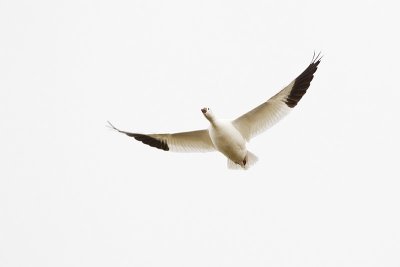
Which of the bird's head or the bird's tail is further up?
the bird's head

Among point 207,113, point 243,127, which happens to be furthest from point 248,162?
point 207,113

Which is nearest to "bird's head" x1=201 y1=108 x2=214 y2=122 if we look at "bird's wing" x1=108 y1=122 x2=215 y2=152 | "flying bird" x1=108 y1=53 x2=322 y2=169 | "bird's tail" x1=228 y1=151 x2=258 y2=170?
"flying bird" x1=108 y1=53 x2=322 y2=169

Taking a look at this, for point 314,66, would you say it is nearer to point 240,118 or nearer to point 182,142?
point 240,118

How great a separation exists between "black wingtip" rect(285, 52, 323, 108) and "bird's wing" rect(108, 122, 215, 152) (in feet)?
8.67

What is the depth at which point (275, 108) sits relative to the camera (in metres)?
26.4

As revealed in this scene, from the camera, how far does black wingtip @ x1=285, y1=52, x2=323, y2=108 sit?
2589 cm

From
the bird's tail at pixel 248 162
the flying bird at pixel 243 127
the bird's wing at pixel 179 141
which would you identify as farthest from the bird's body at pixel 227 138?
the bird's wing at pixel 179 141

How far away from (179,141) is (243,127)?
1941 mm

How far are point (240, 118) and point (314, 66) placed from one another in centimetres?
227

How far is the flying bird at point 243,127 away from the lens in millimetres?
26000

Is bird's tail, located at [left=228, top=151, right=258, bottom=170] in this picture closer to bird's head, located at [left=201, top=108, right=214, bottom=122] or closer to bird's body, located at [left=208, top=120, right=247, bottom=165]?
bird's body, located at [left=208, top=120, right=247, bottom=165]

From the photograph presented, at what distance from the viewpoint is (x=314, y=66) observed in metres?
25.9

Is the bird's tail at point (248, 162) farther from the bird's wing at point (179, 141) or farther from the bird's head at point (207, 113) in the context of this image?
the bird's head at point (207, 113)

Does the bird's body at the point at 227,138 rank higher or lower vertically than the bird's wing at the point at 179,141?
lower
